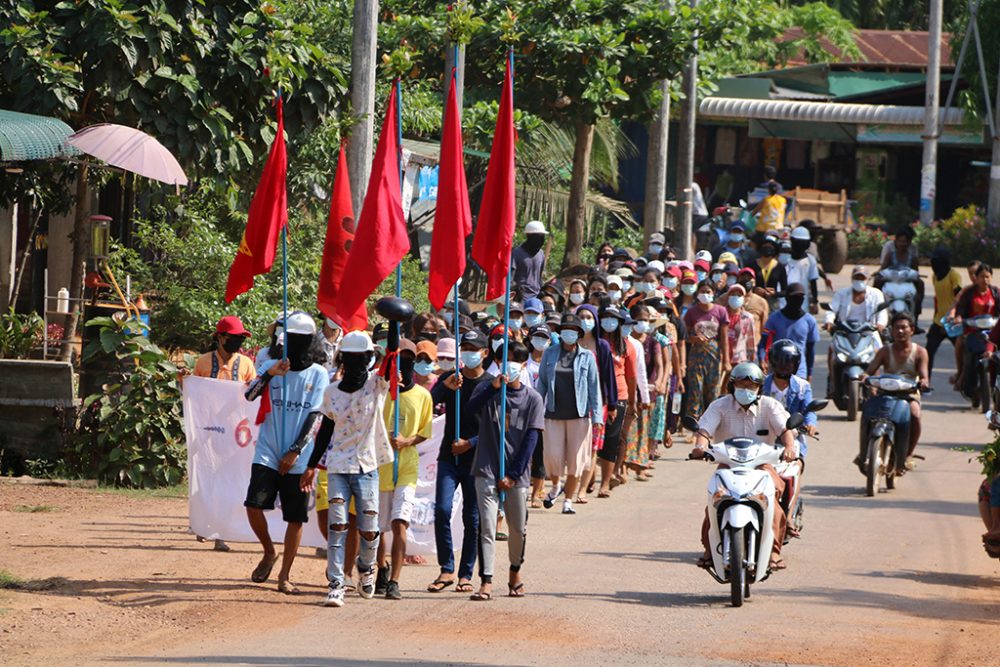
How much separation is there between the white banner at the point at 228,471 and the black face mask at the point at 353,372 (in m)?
1.57

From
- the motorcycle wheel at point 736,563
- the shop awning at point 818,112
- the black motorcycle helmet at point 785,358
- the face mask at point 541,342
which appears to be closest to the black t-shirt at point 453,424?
the motorcycle wheel at point 736,563

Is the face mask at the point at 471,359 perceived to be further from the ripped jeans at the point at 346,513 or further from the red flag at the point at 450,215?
the ripped jeans at the point at 346,513

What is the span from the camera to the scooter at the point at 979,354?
20.9 meters

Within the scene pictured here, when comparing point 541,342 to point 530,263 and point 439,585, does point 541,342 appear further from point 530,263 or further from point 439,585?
point 530,263

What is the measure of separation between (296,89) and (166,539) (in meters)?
5.25

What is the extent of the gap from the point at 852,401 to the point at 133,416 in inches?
398

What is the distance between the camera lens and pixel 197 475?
39.2 ft

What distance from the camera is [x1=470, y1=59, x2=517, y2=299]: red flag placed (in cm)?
1116

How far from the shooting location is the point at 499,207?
36.8 feet

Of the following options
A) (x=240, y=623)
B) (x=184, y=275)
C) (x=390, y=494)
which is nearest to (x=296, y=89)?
(x=184, y=275)

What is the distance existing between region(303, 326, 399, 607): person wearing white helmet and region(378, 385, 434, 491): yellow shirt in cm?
27

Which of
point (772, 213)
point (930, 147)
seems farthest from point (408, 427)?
point (930, 147)

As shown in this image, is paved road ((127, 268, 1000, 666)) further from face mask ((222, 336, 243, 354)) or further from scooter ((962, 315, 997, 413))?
scooter ((962, 315, 997, 413))

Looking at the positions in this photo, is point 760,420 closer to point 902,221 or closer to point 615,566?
point 615,566
